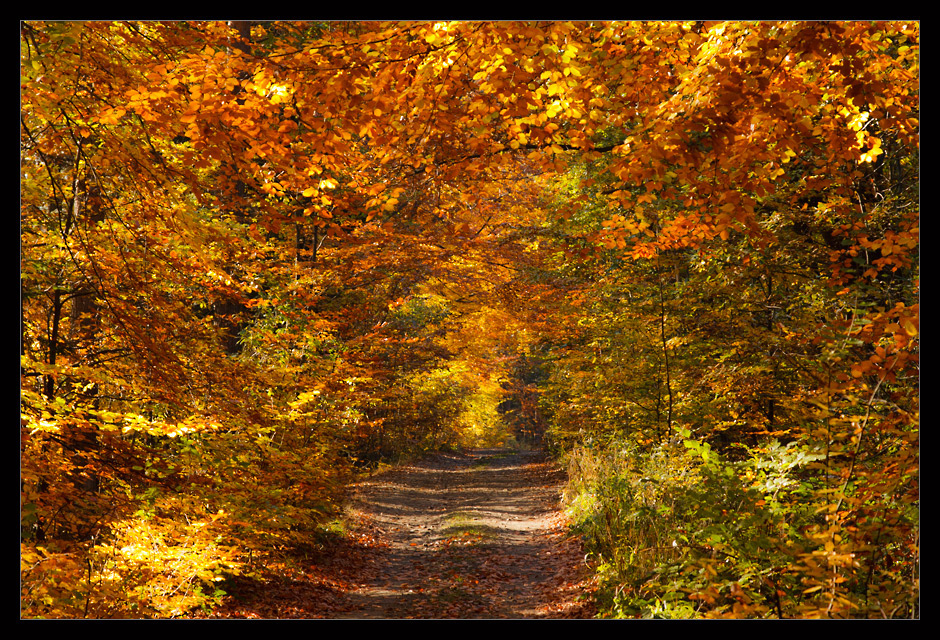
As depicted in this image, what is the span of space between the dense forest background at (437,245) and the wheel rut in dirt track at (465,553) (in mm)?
671

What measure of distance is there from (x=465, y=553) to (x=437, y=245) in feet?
14.8

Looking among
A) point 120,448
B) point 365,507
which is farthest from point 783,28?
point 365,507

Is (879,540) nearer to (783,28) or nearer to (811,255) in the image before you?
(783,28)

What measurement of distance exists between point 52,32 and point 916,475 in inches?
224

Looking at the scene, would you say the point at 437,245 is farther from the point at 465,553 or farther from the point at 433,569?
the point at 433,569

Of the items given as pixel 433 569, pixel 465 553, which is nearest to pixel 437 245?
pixel 465 553

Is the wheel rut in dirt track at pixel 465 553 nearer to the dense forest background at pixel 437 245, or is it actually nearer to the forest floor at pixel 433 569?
the forest floor at pixel 433 569

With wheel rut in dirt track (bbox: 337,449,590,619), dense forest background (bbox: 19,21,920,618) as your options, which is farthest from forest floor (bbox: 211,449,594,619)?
dense forest background (bbox: 19,21,920,618)

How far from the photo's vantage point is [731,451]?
9.16m

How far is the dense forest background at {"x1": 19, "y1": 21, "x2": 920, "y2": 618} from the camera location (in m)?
3.82

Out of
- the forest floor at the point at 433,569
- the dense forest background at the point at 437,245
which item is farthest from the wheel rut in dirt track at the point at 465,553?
the dense forest background at the point at 437,245

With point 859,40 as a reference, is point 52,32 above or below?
above

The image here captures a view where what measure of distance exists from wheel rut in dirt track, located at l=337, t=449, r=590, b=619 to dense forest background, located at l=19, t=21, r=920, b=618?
0.67m

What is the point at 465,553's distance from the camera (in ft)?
28.1
